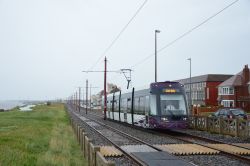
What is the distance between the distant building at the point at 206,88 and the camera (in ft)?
373

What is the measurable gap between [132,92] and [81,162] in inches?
776

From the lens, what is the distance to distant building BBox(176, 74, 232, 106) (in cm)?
11357

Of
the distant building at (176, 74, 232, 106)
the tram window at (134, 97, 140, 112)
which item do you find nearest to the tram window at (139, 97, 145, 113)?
the tram window at (134, 97, 140, 112)

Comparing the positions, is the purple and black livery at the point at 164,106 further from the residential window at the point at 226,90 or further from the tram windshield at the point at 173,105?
the residential window at the point at 226,90

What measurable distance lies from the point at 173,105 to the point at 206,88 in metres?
90.5

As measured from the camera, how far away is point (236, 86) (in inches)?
3620

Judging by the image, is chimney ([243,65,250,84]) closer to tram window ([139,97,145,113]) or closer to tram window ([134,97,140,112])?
tram window ([134,97,140,112])

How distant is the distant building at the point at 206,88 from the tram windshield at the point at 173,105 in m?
84.6

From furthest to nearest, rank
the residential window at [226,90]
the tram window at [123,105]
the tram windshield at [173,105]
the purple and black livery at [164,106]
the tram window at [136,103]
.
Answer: the residential window at [226,90] < the tram window at [123,105] < the tram window at [136,103] < the tram windshield at [173,105] < the purple and black livery at [164,106]

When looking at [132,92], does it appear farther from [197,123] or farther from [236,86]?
[236,86]

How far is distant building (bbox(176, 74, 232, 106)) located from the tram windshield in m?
84.6

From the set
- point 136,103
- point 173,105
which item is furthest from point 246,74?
point 173,105

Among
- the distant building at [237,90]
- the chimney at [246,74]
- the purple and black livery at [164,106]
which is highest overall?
the chimney at [246,74]

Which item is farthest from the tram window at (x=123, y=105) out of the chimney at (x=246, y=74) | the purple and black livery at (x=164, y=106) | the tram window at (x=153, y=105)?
the chimney at (x=246, y=74)
